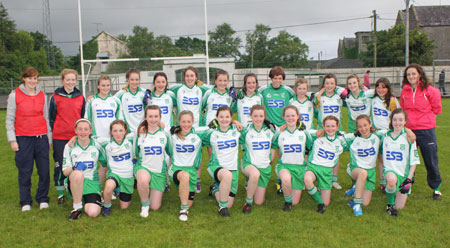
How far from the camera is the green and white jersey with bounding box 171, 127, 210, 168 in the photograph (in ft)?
14.0

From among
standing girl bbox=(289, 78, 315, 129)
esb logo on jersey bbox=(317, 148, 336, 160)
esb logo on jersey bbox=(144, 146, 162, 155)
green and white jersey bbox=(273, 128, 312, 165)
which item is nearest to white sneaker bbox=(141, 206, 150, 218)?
esb logo on jersey bbox=(144, 146, 162, 155)

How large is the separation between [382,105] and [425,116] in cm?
54

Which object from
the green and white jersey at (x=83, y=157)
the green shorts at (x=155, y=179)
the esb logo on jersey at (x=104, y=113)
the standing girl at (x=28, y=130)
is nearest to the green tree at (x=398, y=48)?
the esb logo on jersey at (x=104, y=113)

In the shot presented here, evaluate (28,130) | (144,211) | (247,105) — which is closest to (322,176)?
(247,105)

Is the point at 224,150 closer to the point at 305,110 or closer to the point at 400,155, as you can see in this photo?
the point at 305,110

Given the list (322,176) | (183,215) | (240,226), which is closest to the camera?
(240,226)

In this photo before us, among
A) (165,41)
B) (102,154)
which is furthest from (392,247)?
(165,41)

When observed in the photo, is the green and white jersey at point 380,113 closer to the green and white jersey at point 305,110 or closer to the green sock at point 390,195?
the green and white jersey at point 305,110

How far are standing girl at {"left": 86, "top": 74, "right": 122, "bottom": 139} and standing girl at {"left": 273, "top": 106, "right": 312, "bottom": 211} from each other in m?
2.21

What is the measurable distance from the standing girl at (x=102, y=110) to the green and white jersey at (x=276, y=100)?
2092 mm

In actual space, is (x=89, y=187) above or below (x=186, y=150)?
below

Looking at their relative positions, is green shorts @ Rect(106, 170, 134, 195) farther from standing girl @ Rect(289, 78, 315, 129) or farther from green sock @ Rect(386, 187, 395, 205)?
green sock @ Rect(386, 187, 395, 205)

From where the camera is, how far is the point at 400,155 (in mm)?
4086

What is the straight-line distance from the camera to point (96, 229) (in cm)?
368
